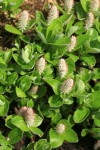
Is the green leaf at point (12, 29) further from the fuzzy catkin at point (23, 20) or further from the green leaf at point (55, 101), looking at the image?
the green leaf at point (55, 101)

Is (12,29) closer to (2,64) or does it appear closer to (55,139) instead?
(2,64)

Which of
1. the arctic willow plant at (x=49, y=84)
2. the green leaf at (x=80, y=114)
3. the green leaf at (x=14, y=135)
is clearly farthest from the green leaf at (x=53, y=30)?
the green leaf at (x=14, y=135)

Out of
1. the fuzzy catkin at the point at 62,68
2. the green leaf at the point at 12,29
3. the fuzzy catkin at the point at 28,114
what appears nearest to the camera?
the fuzzy catkin at the point at 28,114

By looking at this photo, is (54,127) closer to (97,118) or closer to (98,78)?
(97,118)

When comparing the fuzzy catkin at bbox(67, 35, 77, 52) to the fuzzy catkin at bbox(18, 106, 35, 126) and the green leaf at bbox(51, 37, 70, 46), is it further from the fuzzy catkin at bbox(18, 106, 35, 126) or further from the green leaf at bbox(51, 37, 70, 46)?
the fuzzy catkin at bbox(18, 106, 35, 126)

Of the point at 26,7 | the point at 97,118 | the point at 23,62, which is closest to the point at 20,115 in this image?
the point at 23,62

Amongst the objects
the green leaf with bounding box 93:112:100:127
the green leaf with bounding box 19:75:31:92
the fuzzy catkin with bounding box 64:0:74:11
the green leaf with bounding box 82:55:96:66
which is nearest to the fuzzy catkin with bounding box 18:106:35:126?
the green leaf with bounding box 19:75:31:92

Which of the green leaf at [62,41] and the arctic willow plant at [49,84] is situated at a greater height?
the green leaf at [62,41]
